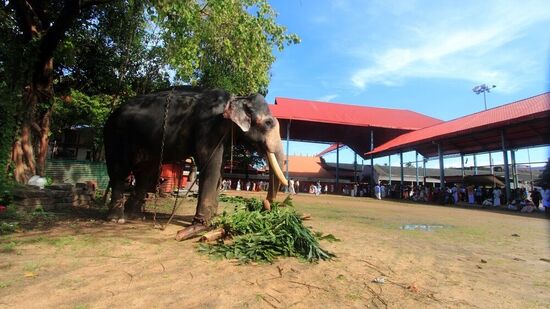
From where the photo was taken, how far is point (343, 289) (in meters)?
3.63

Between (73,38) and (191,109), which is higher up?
(73,38)

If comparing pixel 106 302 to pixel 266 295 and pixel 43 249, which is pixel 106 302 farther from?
pixel 43 249

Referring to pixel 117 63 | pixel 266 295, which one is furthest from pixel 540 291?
pixel 117 63

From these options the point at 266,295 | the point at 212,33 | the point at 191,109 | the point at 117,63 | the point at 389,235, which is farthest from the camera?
the point at 117,63

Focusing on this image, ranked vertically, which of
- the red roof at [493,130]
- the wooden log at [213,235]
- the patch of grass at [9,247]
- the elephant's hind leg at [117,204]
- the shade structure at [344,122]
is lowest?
the patch of grass at [9,247]

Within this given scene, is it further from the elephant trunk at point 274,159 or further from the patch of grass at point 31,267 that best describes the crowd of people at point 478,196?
the patch of grass at point 31,267

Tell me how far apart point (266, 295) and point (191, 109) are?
13.2ft

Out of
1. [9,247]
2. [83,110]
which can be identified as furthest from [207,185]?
[83,110]

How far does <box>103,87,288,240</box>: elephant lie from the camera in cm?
612

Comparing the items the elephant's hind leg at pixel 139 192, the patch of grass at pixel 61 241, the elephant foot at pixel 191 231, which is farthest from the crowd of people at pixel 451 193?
the patch of grass at pixel 61 241

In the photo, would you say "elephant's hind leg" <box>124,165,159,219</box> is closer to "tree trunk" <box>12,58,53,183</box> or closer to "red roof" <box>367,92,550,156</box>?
"tree trunk" <box>12,58,53,183</box>

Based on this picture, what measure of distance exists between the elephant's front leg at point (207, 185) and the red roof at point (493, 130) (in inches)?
553

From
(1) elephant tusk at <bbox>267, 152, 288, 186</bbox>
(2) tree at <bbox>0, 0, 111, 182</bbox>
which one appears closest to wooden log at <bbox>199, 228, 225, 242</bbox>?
(1) elephant tusk at <bbox>267, 152, 288, 186</bbox>

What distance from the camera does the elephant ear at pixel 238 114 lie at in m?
6.01
